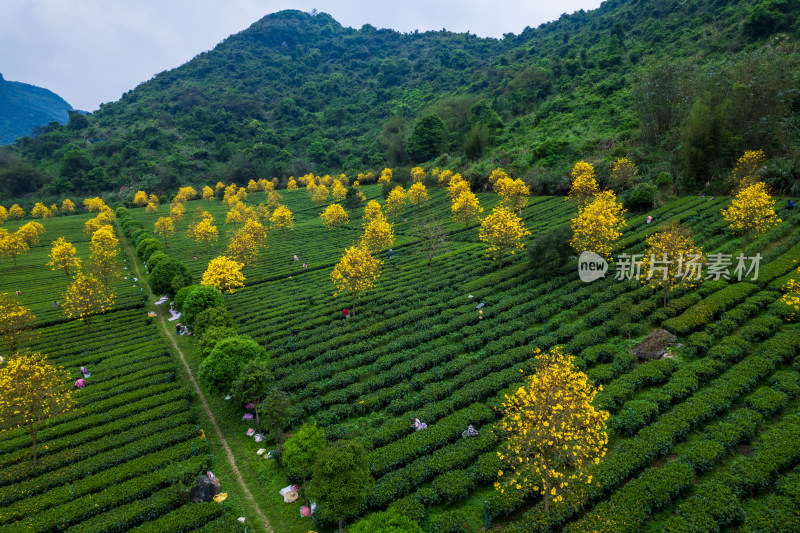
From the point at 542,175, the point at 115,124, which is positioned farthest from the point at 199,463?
the point at 115,124

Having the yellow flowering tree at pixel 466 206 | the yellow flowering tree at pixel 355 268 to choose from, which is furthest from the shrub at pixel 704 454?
the yellow flowering tree at pixel 466 206

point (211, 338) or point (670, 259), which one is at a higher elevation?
point (211, 338)

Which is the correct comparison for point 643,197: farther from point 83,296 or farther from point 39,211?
point 39,211

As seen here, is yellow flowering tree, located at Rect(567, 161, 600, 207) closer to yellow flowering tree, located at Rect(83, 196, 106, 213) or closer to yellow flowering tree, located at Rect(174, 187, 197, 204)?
yellow flowering tree, located at Rect(174, 187, 197, 204)

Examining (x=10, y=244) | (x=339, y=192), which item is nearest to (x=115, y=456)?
(x=10, y=244)

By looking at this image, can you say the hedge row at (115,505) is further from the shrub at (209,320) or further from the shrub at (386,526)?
the shrub at (209,320)

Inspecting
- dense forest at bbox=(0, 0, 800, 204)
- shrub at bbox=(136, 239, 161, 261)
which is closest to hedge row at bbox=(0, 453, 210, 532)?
shrub at bbox=(136, 239, 161, 261)
